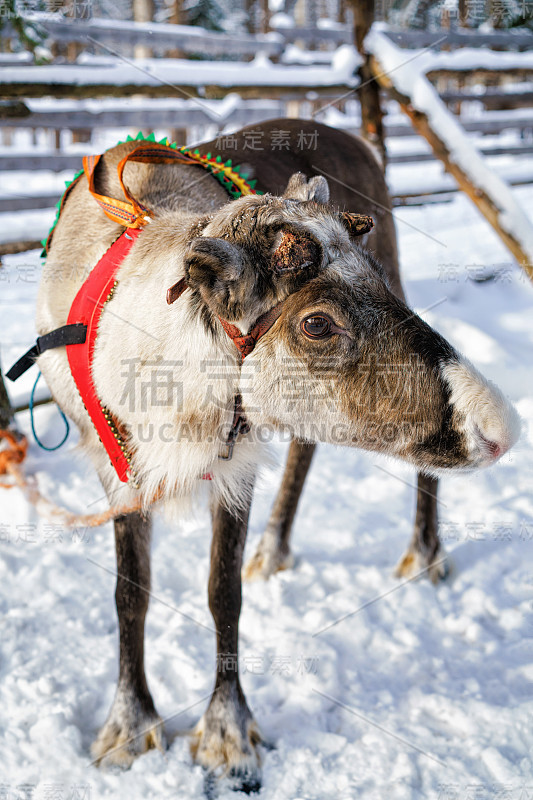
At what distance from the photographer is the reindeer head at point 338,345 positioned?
162 centimetres

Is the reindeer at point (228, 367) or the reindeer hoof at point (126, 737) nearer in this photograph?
the reindeer at point (228, 367)

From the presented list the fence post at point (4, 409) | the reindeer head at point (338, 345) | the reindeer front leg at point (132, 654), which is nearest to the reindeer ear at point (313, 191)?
the reindeer head at point (338, 345)

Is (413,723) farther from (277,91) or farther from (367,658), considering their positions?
(277,91)

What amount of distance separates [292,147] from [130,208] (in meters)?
1.31

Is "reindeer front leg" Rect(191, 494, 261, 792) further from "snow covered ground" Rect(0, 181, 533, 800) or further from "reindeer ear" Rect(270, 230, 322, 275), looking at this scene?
"reindeer ear" Rect(270, 230, 322, 275)

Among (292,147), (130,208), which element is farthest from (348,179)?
(130,208)

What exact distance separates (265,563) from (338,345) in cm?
196

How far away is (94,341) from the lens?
2.10 meters

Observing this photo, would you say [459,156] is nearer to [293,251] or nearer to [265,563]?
[265,563]

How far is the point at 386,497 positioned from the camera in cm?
405

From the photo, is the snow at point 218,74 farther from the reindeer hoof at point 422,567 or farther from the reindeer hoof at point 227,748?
the reindeer hoof at point 227,748

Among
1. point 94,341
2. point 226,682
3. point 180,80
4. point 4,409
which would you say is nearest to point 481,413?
point 94,341

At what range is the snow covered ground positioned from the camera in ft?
7.33


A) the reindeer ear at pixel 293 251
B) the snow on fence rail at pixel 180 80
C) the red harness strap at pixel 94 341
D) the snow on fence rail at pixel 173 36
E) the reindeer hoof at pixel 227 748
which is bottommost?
the reindeer hoof at pixel 227 748
